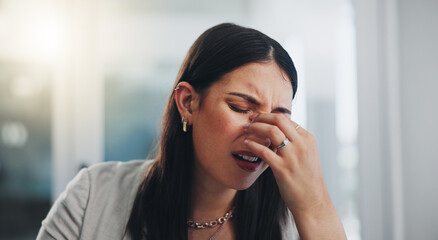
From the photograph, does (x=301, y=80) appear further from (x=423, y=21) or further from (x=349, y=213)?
(x=423, y=21)

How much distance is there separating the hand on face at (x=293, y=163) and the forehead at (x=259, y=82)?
0.06 m

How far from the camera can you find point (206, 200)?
3.66ft

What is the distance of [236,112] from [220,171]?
0.16m


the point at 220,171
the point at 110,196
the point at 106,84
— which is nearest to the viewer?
the point at 220,171

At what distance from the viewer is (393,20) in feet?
4.53

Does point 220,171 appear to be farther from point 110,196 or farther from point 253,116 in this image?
point 110,196

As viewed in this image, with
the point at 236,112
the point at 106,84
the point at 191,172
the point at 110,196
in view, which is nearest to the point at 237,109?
the point at 236,112

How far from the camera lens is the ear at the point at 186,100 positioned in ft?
3.34

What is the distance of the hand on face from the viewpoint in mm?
896

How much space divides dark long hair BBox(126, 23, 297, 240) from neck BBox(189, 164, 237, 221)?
0.08 ft

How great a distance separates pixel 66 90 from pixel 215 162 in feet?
4.96

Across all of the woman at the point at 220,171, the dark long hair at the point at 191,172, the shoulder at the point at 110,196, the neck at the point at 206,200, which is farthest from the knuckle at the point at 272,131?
the shoulder at the point at 110,196

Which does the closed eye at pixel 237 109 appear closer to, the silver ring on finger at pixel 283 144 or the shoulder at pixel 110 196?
the silver ring on finger at pixel 283 144

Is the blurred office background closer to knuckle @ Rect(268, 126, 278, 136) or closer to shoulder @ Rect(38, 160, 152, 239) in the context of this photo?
shoulder @ Rect(38, 160, 152, 239)
